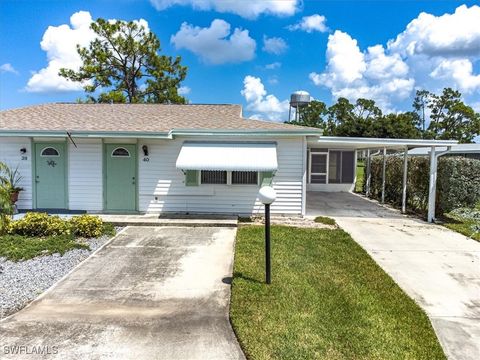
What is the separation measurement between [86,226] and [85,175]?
355 centimetres

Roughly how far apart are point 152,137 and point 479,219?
1096cm

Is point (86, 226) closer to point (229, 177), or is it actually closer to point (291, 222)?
point (229, 177)

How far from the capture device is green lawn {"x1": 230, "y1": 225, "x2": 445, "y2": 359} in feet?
14.3

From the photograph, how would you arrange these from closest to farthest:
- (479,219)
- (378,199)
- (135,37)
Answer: (479,219), (378,199), (135,37)

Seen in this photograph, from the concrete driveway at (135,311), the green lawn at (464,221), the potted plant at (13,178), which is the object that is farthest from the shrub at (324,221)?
the potted plant at (13,178)

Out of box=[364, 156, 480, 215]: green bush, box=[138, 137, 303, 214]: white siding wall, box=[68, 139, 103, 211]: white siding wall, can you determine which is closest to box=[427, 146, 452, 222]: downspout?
box=[364, 156, 480, 215]: green bush

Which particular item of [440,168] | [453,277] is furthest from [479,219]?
[453,277]

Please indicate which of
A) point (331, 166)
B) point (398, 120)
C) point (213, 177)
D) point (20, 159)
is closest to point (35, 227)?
point (20, 159)

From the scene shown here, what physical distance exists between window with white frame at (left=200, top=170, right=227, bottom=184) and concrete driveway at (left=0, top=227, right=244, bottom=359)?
168 inches

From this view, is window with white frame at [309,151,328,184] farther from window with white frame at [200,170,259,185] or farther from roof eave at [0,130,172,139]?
roof eave at [0,130,172,139]

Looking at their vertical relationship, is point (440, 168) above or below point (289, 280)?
above

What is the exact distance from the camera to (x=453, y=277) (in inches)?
276

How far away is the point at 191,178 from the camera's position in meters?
12.1

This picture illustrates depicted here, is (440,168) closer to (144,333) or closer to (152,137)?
(152,137)
